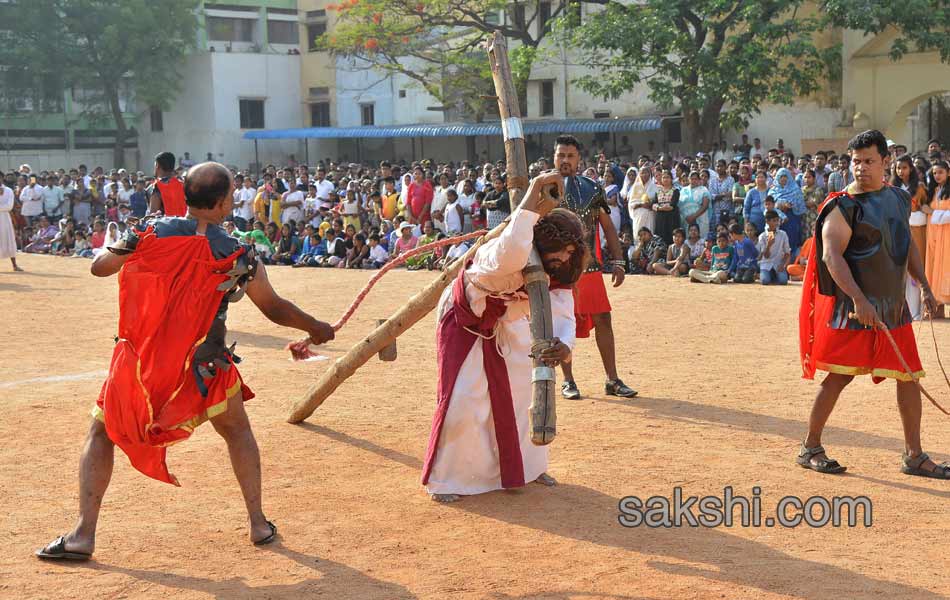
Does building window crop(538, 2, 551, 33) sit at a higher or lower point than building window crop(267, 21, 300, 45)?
lower

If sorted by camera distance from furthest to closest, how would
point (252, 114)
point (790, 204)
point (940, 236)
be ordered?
point (252, 114), point (790, 204), point (940, 236)

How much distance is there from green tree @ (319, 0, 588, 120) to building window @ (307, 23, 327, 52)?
6154 mm

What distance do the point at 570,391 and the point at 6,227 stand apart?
44.1 feet

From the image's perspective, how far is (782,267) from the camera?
15266 millimetres

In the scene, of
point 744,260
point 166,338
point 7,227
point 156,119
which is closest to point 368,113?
point 156,119

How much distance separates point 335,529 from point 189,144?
38.4 m

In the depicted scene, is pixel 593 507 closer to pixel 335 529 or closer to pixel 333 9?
pixel 335 529

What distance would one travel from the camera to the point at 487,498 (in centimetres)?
591

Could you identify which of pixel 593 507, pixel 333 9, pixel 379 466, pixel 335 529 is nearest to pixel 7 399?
pixel 379 466

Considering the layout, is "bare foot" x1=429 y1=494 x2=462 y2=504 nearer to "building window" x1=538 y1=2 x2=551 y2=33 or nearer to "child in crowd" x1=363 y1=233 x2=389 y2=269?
"child in crowd" x1=363 y1=233 x2=389 y2=269

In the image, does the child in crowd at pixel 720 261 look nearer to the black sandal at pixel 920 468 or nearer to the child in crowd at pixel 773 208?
the child in crowd at pixel 773 208

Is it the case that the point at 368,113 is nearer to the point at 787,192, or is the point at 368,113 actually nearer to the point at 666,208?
the point at 666,208

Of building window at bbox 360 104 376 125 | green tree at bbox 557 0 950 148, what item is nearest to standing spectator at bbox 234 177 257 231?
green tree at bbox 557 0 950 148

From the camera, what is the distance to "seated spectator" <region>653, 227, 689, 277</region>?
16344 millimetres
